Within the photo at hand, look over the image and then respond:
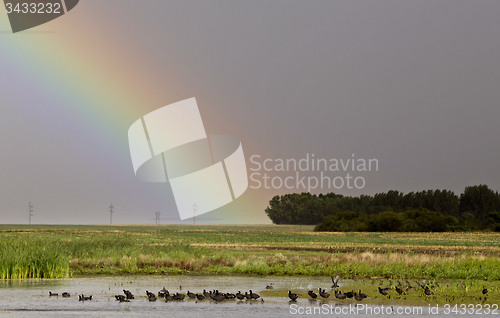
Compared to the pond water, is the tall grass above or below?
above

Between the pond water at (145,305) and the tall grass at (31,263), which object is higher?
the tall grass at (31,263)

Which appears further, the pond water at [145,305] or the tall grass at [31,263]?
the tall grass at [31,263]

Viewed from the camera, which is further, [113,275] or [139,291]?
[113,275]

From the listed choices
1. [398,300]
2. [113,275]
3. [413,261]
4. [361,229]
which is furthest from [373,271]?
[361,229]

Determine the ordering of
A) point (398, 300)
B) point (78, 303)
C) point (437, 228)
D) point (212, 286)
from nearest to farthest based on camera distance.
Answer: point (78, 303)
point (398, 300)
point (212, 286)
point (437, 228)

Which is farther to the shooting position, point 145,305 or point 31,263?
point 31,263

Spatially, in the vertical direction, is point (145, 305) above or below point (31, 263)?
below

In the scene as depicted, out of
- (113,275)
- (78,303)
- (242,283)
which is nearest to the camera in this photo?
(78,303)

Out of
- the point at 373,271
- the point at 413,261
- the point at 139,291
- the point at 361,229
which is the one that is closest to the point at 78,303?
the point at 139,291

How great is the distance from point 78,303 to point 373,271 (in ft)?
71.5

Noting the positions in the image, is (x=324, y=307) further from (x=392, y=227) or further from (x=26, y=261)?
(x=392, y=227)

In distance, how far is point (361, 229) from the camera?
144 m

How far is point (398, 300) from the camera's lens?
84.3 ft

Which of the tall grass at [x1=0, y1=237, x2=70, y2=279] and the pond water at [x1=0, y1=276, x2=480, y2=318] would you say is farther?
the tall grass at [x1=0, y1=237, x2=70, y2=279]
